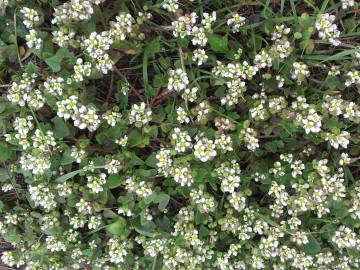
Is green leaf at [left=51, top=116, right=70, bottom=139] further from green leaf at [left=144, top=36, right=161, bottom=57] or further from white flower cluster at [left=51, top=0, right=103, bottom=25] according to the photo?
green leaf at [left=144, top=36, right=161, bottom=57]

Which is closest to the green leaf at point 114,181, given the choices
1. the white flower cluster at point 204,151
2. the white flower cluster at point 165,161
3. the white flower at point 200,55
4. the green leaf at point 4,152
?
the white flower cluster at point 165,161

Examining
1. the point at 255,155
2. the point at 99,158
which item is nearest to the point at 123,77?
the point at 99,158

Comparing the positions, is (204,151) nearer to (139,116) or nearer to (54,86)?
(139,116)

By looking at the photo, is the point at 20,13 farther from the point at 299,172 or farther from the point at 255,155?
the point at 299,172

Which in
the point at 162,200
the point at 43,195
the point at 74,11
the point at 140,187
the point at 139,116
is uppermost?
the point at 74,11

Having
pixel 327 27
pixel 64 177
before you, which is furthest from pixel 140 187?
pixel 327 27

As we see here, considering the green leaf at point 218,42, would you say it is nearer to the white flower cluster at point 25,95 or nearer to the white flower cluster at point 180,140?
the white flower cluster at point 180,140
